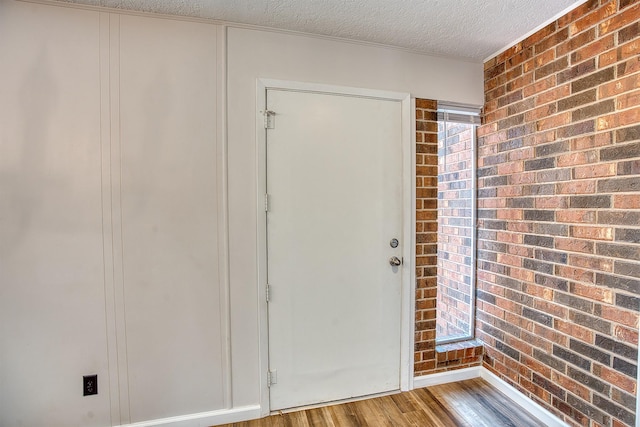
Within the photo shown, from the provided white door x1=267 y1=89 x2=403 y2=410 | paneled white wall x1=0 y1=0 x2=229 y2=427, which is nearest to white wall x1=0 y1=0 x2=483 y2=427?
paneled white wall x1=0 y1=0 x2=229 y2=427

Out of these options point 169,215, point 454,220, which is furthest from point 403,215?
point 169,215

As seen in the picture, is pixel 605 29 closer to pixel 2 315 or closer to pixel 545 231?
pixel 545 231

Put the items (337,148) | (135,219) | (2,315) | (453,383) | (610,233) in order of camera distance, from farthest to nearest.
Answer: (453,383)
(337,148)
(135,219)
(2,315)
(610,233)

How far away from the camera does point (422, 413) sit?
1759mm

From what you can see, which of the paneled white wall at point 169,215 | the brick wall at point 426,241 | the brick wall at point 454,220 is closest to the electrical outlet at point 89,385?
the paneled white wall at point 169,215

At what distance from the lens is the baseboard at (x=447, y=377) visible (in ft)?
6.55

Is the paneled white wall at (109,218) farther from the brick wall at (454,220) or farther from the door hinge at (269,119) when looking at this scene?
the brick wall at (454,220)

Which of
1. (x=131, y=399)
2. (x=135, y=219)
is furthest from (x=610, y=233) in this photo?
(x=131, y=399)

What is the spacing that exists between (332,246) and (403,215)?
0.53 m

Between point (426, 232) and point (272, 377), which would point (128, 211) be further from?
point (426, 232)

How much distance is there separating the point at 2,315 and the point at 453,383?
2749 millimetres

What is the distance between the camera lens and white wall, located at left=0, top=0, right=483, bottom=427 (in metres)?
1.46

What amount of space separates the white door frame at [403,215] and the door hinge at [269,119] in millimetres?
19

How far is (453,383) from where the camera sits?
6.73 ft
